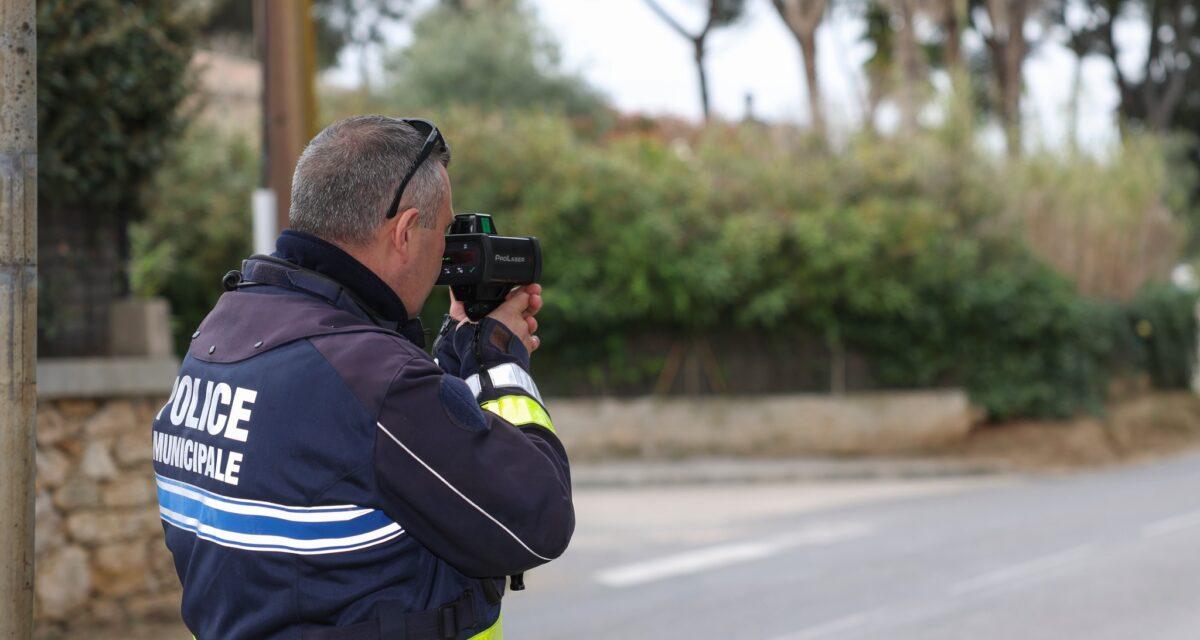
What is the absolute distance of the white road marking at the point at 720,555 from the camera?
374 inches

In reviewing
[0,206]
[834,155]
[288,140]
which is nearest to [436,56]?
[834,155]

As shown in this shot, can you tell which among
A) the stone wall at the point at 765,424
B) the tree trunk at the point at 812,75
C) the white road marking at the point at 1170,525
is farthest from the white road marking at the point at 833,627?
the tree trunk at the point at 812,75

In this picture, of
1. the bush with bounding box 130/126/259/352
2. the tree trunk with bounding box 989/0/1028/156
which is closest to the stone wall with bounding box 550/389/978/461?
the bush with bounding box 130/126/259/352

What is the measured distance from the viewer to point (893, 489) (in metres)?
15.3

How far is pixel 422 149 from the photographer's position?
2.17 metres

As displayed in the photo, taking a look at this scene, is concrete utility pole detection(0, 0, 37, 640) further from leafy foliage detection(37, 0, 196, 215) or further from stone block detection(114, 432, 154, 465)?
stone block detection(114, 432, 154, 465)

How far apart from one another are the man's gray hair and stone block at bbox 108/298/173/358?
5664 millimetres

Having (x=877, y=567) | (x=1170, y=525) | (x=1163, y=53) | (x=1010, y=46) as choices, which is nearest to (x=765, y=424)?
(x=1170, y=525)

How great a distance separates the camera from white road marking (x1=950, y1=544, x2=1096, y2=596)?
8.61 m

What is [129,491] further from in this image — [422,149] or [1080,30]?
[1080,30]

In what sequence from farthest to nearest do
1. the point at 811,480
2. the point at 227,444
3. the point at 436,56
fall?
the point at 436,56 < the point at 811,480 < the point at 227,444

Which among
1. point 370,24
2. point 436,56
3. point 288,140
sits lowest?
point 288,140

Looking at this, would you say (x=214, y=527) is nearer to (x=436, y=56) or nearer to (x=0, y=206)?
(x=0, y=206)

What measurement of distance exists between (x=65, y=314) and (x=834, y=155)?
13479 mm
